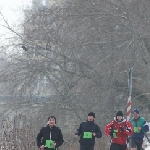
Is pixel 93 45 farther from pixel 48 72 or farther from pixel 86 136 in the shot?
pixel 86 136

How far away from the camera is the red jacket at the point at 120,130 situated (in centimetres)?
1176

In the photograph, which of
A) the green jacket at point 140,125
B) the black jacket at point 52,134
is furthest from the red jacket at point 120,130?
the black jacket at point 52,134

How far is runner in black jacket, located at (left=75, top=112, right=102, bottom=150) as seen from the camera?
38.1 ft

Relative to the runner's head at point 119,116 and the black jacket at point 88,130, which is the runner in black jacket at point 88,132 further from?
the runner's head at point 119,116

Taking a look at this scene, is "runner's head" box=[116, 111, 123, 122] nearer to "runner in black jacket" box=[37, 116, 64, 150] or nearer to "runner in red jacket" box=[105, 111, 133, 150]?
"runner in red jacket" box=[105, 111, 133, 150]

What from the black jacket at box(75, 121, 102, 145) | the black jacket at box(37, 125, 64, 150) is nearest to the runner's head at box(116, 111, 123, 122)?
the black jacket at box(75, 121, 102, 145)

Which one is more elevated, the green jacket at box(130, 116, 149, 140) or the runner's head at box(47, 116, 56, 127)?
the green jacket at box(130, 116, 149, 140)

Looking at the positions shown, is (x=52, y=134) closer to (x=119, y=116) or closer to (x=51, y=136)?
(x=51, y=136)

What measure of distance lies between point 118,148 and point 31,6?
1273 cm

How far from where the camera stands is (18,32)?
76.0 ft

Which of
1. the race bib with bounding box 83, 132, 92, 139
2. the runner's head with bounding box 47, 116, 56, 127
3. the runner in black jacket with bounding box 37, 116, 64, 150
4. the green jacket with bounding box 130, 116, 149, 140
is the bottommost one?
the runner in black jacket with bounding box 37, 116, 64, 150

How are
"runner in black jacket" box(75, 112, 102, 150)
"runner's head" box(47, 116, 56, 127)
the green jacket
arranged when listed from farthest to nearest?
the green jacket → "runner in black jacket" box(75, 112, 102, 150) → "runner's head" box(47, 116, 56, 127)

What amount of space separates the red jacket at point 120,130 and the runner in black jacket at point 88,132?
338mm

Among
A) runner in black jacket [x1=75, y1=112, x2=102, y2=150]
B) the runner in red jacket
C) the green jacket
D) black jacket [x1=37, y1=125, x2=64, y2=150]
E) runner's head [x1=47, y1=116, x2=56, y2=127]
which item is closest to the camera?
runner's head [x1=47, y1=116, x2=56, y2=127]
